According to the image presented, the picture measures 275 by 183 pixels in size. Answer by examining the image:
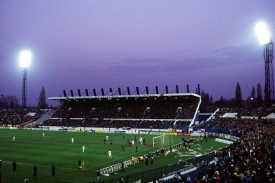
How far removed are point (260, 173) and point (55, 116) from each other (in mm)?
99634

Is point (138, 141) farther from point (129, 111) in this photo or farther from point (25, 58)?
point (25, 58)

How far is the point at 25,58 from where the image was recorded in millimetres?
101125

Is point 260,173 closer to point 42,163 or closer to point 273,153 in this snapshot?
point 273,153

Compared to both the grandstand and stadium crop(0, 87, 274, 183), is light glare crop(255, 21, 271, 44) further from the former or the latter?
the grandstand

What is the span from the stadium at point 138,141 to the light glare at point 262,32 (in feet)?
56.9

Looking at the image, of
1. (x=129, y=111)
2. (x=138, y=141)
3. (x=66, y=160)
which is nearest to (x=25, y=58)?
(x=129, y=111)

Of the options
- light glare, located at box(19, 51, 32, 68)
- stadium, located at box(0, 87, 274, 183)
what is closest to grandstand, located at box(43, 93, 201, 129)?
stadium, located at box(0, 87, 274, 183)

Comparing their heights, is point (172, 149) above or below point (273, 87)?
below

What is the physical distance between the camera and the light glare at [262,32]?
61.3m

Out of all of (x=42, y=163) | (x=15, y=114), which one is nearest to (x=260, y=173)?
(x=42, y=163)

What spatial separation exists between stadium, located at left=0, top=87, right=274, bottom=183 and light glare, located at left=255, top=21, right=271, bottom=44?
17.3 meters

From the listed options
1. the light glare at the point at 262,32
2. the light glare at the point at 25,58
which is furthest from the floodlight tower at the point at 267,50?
the light glare at the point at 25,58

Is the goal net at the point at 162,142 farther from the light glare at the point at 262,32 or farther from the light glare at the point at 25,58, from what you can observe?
the light glare at the point at 25,58

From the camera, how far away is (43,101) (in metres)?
175
